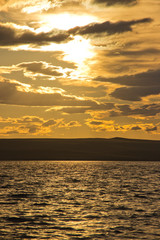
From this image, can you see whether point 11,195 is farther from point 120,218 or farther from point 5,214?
point 120,218

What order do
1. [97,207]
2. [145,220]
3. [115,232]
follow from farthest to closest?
1. [97,207]
2. [145,220]
3. [115,232]

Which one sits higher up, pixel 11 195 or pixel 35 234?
pixel 11 195

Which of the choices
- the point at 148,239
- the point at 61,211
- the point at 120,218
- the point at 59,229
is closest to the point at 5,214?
the point at 61,211

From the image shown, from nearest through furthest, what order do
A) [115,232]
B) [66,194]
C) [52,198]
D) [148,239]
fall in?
[148,239], [115,232], [52,198], [66,194]

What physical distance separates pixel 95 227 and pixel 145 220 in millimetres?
6234

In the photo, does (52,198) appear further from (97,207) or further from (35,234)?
(35,234)

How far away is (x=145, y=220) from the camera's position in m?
38.1

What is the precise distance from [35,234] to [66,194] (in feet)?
92.9

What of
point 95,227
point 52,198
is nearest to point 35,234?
point 95,227

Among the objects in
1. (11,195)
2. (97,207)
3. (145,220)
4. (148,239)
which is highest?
(11,195)

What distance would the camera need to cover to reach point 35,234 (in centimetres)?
3156

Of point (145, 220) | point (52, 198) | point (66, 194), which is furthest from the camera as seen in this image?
point (66, 194)

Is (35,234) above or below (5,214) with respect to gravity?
below

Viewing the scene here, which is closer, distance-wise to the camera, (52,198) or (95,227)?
(95,227)
